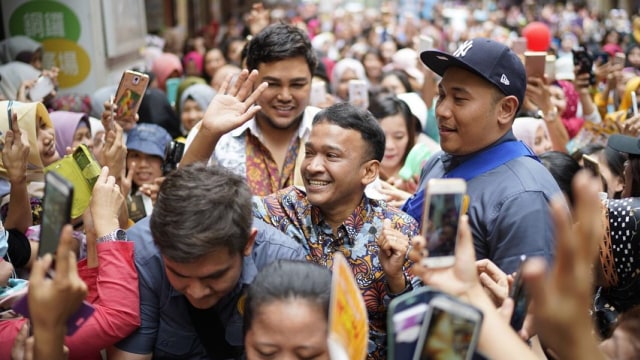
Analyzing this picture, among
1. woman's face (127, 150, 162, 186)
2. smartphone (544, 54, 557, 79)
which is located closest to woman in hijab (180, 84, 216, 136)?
woman's face (127, 150, 162, 186)

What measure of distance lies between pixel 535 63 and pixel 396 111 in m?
0.99

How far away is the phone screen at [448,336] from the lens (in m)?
1.59

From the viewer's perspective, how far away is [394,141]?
4.73m

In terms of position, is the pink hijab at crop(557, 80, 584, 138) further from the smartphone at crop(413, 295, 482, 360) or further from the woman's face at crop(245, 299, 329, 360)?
the smartphone at crop(413, 295, 482, 360)

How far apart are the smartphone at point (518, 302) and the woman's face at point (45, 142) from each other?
2743mm

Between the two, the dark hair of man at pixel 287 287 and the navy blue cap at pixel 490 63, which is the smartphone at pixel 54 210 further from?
the navy blue cap at pixel 490 63

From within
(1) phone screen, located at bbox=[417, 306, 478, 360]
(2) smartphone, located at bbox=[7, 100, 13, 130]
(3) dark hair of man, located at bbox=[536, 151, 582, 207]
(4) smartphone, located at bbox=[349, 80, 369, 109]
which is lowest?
(3) dark hair of man, located at bbox=[536, 151, 582, 207]

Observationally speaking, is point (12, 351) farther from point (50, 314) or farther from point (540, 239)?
point (540, 239)

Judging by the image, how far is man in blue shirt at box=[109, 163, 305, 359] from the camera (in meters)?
2.12

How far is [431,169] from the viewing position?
318cm

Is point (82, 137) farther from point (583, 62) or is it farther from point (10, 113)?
point (583, 62)

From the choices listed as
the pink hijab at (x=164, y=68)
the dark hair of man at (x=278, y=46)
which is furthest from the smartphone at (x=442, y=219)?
the pink hijab at (x=164, y=68)

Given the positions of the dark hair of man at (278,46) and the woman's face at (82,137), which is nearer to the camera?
the dark hair of man at (278,46)

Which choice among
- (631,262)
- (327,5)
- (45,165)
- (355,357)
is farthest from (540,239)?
(327,5)
